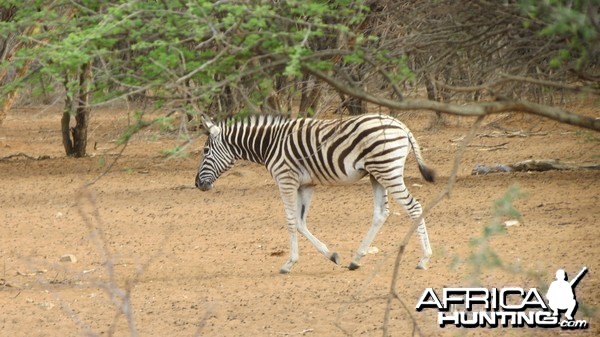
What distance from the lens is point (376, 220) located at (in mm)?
10641

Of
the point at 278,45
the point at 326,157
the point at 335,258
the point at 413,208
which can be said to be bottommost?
the point at 335,258

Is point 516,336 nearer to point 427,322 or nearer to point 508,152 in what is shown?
point 427,322

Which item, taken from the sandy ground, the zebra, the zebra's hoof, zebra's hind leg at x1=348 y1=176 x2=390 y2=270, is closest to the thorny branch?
the sandy ground

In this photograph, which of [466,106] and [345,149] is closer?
[466,106]

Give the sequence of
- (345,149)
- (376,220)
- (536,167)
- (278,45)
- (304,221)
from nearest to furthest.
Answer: (278,45), (376,220), (345,149), (304,221), (536,167)

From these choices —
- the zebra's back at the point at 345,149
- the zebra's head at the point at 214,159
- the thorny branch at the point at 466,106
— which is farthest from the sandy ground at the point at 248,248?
the zebra's back at the point at 345,149

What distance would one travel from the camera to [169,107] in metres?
5.87

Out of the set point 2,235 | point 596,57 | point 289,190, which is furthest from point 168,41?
point 2,235

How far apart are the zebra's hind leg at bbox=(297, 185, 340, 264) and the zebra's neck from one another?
580 mm

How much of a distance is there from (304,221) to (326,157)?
0.75 m

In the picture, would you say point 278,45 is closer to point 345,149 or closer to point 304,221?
point 345,149

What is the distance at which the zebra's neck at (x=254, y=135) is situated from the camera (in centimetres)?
1137

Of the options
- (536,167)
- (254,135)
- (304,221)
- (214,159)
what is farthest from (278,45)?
(536,167)

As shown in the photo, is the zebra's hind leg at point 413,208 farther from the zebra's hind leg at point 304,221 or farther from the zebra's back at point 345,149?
the zebra's hind leg at point 304,221
